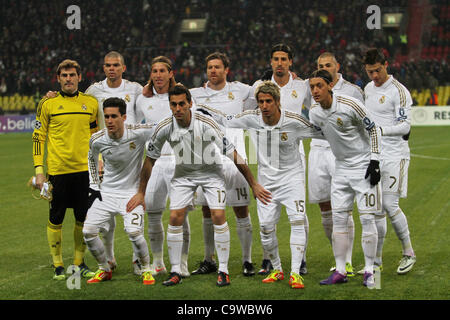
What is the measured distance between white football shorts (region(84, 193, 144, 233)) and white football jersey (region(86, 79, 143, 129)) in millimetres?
1164

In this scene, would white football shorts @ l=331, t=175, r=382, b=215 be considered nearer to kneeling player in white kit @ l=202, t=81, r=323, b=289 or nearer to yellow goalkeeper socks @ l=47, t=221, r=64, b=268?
kneeling player in white kit @ l=202, t=81, r=323, b=289

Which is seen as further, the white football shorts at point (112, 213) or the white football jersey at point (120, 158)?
the white football jersey at point (120, 158)

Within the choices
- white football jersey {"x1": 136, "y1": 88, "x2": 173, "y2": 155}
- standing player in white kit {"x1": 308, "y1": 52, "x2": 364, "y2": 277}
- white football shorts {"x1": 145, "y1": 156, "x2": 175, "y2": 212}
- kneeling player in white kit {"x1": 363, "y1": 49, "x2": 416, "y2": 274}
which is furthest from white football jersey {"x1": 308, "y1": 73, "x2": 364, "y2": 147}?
white football shorts {"x1": 145, "y1": 156, "x2": 175, "y2": 212}

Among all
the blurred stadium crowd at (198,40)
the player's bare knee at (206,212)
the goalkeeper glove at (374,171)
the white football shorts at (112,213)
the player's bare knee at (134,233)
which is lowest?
the player's bare knee at (134,233)

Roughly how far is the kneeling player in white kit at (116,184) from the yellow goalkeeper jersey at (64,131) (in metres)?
0.42

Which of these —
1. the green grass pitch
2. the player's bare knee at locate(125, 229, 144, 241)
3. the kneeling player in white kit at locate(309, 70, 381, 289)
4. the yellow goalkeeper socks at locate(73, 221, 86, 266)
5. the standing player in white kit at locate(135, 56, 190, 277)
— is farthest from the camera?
the yellow goalkeeper socks at locate(73, 221, 86, 266)

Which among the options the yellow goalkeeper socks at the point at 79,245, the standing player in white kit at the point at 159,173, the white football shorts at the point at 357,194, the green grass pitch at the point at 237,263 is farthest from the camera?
the yellow goalkeeper socks at the point at 79,245

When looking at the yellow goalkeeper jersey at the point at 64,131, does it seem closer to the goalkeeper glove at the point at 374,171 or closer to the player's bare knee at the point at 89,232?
the player's bare knee at the point at 89,232

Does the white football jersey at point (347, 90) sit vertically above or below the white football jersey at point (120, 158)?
above

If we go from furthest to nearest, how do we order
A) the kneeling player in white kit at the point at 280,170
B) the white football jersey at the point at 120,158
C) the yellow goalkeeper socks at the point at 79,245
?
the yellow goalkeeper socks at the point at 79,245
the white football jersey at the point at 120,158
the kneeling player in white kit at the point at 280,170

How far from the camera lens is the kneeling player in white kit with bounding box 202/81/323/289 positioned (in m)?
6.96

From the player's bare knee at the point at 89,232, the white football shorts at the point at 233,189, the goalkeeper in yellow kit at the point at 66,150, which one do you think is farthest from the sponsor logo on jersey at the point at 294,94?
the player's bare knee at the point at 89,232

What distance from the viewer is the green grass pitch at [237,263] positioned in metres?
6.56

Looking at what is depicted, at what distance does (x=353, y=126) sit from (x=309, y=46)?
99.9ft
